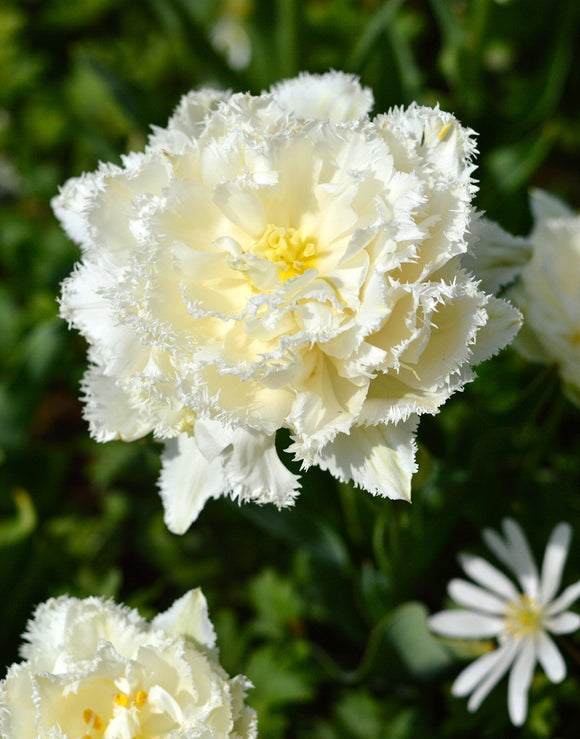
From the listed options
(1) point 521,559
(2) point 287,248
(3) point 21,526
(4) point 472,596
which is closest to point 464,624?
(4) point 472,596

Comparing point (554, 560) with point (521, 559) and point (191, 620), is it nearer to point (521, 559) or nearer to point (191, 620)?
point (521, 559)

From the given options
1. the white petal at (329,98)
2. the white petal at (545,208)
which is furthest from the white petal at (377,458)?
the white petal at (545,208)

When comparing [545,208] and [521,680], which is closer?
[521,680]

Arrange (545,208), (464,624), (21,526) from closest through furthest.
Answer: (464,624), (545,208), (21,526)

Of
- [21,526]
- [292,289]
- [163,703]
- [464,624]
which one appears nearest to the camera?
[292,289]

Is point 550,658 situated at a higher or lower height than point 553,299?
lower

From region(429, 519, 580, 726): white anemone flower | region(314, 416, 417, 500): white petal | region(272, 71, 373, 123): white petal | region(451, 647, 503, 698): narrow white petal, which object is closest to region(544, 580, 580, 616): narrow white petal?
region(429, 519, 580, 726): white anemone flower

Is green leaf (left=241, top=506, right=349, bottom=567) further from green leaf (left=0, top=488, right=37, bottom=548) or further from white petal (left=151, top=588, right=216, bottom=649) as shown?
green leaf (left=0, top=488, right=37, bottom=548)
